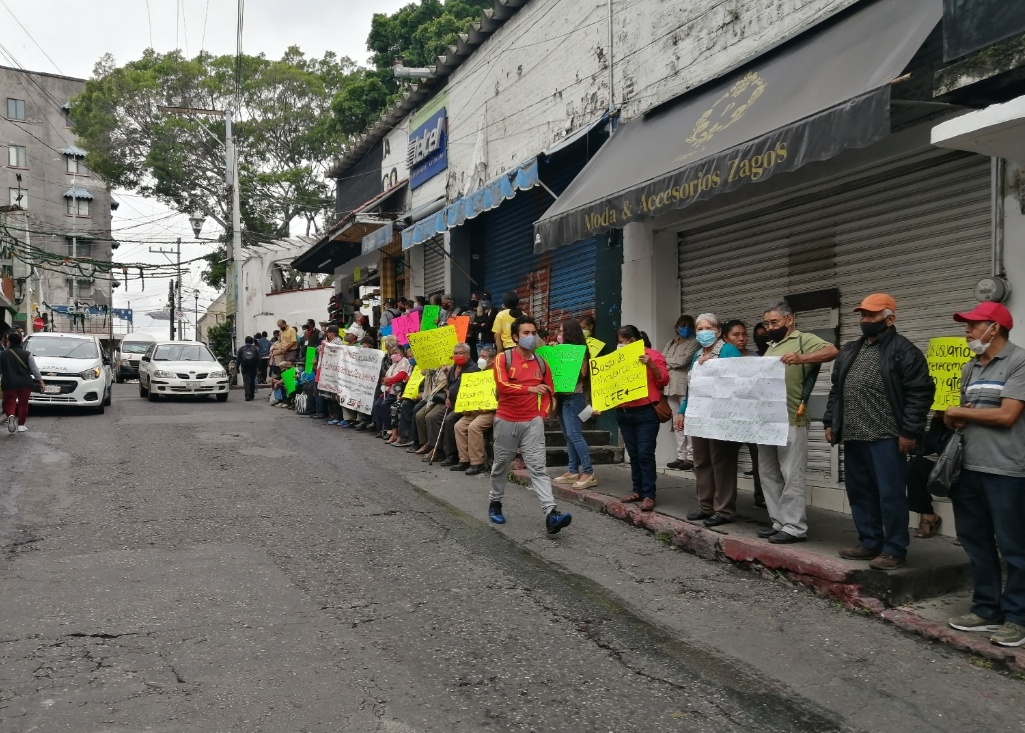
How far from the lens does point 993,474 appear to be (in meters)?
4.93

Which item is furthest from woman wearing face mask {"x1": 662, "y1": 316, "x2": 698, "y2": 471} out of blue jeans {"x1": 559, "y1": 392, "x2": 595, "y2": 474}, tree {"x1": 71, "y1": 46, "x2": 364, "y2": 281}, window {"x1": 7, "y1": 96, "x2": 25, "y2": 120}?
window {"x1": 7, "y1": 96, "x2": 25, "y2": 120}

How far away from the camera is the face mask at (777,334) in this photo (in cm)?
688

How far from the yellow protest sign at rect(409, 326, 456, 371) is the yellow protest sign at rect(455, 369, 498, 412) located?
1.04m

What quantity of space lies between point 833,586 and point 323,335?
14.2 metres

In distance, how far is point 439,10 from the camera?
32.7 meters

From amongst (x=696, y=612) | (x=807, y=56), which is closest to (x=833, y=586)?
(x=696, y=612)

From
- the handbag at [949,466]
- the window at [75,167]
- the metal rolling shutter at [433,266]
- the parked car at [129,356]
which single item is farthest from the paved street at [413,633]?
the window at [75,167]

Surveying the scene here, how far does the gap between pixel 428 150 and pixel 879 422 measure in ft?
45.7

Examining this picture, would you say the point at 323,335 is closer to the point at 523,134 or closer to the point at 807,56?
the point at 523,134

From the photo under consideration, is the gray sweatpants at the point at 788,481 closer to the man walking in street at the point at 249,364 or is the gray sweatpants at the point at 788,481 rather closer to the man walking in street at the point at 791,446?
the man walking in street at the point at 791,446

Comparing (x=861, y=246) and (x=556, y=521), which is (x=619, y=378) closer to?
(x=556, y=521)

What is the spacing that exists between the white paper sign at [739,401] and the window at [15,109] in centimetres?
6357

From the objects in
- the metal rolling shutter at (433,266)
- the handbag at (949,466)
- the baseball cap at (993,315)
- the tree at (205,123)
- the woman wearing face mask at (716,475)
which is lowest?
the woman wearing face mask at (716,475)

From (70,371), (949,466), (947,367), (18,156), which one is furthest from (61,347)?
(18,156)
